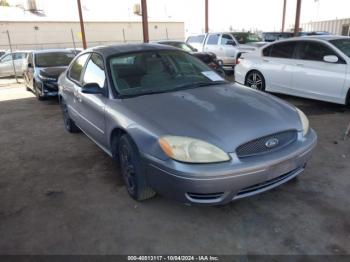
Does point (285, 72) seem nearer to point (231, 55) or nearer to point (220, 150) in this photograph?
point (220, 150)

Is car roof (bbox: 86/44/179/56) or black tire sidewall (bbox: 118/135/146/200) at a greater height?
car roof (bbox: 86/44/179/56)

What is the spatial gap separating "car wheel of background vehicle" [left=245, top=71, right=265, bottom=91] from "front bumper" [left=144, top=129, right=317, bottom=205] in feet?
16.2

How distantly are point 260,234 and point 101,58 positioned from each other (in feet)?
8.76

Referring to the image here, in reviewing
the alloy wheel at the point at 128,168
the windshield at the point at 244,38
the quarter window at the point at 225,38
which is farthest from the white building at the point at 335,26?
the alloy wheel at the point at 128,168

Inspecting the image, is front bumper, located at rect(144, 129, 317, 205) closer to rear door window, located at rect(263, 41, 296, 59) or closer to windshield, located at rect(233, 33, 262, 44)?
rear door window, located at rect(263, 41, 296, 59)

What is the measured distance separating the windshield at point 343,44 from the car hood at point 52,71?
6.58 meters

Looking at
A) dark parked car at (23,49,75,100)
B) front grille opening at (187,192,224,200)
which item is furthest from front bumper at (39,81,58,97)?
front grille opening at (187,192,224,200)

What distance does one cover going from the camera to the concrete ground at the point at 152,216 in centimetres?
266

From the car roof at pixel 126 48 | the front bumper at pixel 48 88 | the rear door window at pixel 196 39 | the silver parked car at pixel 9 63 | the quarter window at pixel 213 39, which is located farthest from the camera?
the silver parked car at pixel 9 63

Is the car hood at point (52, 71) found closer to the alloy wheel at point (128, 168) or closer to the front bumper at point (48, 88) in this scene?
the front bumper at point (48, 88)

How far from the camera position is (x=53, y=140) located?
5469 millimetres

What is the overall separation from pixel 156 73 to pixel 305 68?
3987mm

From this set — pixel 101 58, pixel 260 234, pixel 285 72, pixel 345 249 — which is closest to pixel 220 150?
pixel 260 234

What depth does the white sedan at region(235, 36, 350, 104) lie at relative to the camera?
6.00 meters
